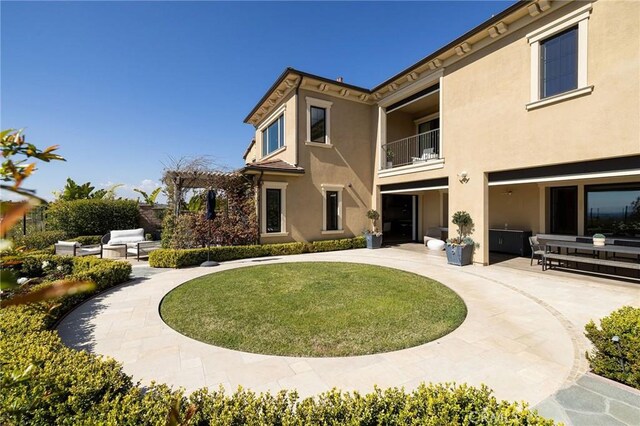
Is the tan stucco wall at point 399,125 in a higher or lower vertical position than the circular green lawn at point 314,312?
higher

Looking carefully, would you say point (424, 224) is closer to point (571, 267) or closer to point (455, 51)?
point (571, 267)

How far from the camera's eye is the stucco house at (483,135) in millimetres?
7672

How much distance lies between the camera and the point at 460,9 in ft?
36.9

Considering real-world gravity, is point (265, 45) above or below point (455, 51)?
above

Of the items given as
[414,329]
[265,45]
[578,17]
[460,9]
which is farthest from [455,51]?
[414,329]

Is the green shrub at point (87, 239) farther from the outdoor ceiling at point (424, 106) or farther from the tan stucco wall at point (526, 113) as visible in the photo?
the tan stucco wall at point (526, 113)

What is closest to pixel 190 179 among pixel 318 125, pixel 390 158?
pixel 318 125

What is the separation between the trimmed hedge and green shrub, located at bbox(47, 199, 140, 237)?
858cm

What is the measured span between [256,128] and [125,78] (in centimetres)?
1134

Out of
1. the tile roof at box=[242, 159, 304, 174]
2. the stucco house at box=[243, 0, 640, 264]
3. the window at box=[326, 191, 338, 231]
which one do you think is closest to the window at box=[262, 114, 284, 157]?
the stucco house at box=[243, 0, 640, 264]

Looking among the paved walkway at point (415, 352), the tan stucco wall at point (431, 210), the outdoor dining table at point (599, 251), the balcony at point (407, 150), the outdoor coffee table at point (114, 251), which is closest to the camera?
the paved walkway at point (415, 352)

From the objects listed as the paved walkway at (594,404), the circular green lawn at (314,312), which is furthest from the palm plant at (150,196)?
the paved walkway at (594,404)

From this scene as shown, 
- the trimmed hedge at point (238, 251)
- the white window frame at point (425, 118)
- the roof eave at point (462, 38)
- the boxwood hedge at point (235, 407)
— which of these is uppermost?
the roof eave at point (462, 38)

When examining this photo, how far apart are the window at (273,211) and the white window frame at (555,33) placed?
1068 cm
